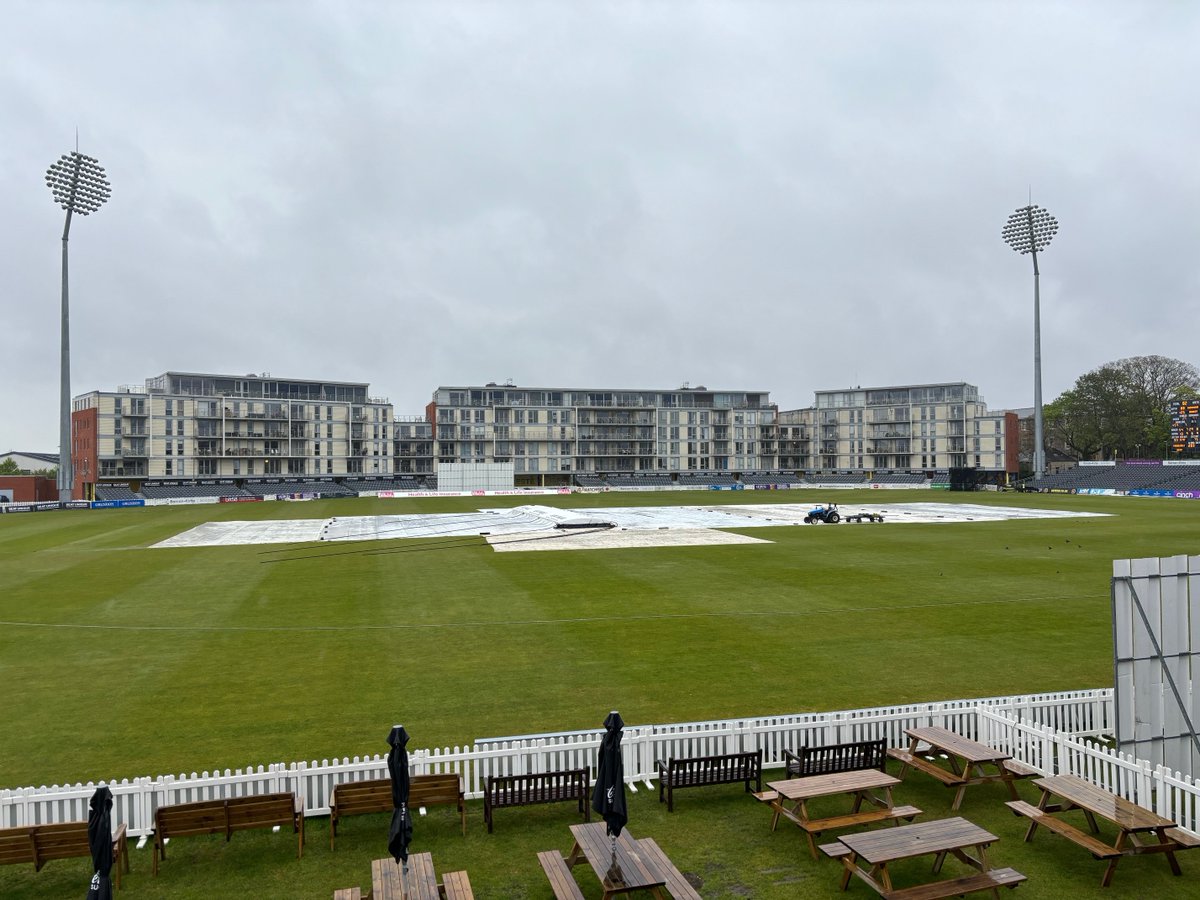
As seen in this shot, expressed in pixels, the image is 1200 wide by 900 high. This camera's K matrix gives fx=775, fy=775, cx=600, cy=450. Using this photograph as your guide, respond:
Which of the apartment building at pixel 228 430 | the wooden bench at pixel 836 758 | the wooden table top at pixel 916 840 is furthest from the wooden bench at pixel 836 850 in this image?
the apartment building at pixel 228 430

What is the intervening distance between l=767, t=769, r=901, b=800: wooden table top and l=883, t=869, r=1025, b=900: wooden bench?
190cm

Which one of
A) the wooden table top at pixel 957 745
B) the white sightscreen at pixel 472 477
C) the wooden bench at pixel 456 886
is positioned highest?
the white sightscreen at pixel 472 477

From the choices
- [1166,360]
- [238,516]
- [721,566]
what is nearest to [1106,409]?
[1166,360]

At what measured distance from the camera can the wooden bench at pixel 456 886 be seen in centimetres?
912

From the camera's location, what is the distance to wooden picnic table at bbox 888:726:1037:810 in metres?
12.4

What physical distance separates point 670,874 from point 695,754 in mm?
3962

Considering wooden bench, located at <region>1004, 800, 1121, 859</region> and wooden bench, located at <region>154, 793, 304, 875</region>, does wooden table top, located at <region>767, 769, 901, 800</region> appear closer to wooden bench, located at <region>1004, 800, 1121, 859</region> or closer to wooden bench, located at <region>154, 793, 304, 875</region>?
wooden bench, located at <region>1004, 800, 1121, 859</region>

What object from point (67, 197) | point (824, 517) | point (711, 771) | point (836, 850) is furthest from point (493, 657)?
point (67, 197)

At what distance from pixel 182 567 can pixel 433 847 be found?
34.2 meters

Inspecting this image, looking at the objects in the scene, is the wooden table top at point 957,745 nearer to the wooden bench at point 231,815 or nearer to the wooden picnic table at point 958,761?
the wooden picnic table at point 958,761

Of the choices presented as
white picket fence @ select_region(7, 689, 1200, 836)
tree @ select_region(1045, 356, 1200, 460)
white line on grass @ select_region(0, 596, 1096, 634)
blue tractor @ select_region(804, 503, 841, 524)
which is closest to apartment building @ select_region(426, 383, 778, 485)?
tree @ select_region(1045, 356, 1200, 460)

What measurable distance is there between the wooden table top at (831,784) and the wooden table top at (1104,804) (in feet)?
7.61

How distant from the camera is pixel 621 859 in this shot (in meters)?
9.77

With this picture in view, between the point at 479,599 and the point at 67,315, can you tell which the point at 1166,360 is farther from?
the point at 67,315
